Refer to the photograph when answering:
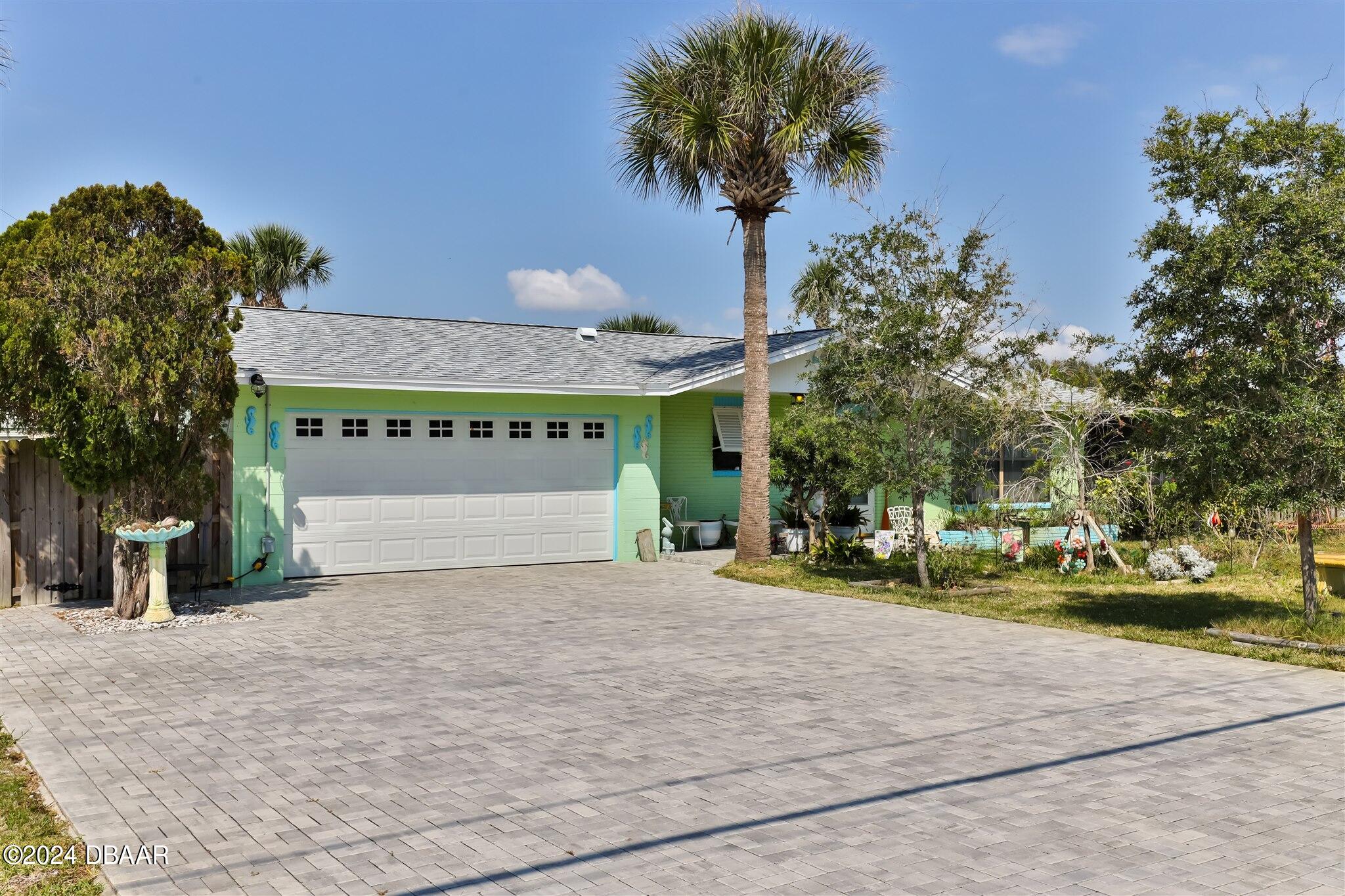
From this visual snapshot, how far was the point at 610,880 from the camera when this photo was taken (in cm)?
447

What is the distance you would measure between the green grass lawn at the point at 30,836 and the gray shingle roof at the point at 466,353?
850 cm

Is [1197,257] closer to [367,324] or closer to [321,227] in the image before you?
[367,324]

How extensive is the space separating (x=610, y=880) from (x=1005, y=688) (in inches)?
189

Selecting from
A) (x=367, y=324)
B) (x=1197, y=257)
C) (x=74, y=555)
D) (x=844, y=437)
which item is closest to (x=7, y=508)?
(x=74, y=555)

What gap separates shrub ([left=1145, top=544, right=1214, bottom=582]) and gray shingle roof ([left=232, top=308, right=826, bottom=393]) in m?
6.79

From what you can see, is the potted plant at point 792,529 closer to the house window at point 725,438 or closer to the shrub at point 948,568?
the house window at point 725,438

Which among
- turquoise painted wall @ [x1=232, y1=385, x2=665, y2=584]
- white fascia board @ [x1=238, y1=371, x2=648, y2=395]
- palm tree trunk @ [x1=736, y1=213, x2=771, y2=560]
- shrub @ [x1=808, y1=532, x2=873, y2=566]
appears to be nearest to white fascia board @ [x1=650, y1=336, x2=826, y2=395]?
palm tree trunk @ [x1=736, y1=213, x2=771, y2=560]

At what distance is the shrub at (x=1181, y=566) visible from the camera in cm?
1491

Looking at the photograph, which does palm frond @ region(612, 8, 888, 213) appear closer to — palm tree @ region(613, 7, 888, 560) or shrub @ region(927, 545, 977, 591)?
palm tree @ region(613, 7, 888, 560)

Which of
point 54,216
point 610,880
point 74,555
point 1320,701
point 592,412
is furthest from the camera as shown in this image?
point 592,412

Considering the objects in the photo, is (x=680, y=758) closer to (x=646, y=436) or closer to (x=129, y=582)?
(x=129, y=582)

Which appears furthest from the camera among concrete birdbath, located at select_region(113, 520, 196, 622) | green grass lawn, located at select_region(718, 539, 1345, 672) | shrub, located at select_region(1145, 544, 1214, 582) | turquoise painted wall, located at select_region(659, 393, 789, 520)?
turquoise painted wall, located at select_region(659, 393, 789, 520)

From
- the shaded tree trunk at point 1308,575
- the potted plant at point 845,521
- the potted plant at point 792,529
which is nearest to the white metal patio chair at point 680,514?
the potted plant at point 792,529

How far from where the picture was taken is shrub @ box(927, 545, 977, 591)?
1452cm
